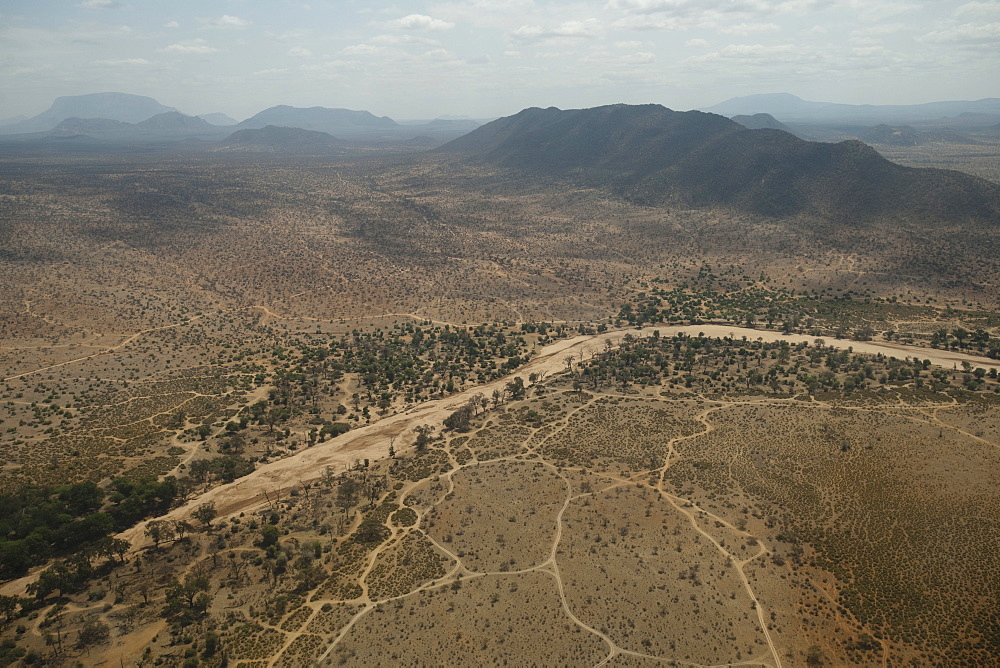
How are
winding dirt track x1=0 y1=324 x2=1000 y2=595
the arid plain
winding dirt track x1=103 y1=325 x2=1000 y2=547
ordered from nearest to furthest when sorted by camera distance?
the arid plain → winding dirt track x1=0 y1=324 x2=1000 y2=595 → winding dirt track x1=103 y1=325 x2=1000 y2=547

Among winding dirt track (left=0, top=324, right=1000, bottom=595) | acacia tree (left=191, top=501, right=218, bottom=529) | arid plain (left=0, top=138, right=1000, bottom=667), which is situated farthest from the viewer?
winding dirt track (left=0, top=324, right=1000, bottom=595)

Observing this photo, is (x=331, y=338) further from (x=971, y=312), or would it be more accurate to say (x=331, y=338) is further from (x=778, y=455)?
(x=971, y=312)

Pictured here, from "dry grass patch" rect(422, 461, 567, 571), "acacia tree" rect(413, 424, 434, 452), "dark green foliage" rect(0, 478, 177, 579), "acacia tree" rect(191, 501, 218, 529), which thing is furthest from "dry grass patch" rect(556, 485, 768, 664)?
A: "dark green foliage" rect(0, 478, 177, 579)

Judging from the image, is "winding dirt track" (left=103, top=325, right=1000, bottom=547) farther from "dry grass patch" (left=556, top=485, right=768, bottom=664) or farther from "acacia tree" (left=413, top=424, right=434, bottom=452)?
"dry grass patch" (left=556, top=485, right=768, bottom=664)

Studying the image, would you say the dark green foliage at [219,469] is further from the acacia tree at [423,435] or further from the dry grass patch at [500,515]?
the dry grass patch at [500,515]

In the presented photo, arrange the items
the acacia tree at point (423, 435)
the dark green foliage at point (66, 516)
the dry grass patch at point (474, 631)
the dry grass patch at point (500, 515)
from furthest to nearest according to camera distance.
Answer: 1. the acacia tree at point (423, 435)
2. the dry grass patch at point (500, 515)
3. the dark green foliage at point (66, 516)
4. the dry grass patch at point (474, 631)

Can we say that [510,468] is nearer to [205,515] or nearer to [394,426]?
[394,426]

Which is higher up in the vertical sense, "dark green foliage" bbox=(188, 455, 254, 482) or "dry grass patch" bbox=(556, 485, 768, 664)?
"dry grass patch" bbox=(556, 485, 768, 664)

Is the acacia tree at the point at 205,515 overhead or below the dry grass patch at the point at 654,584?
below

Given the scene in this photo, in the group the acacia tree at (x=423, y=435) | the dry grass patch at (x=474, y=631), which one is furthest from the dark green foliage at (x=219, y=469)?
the dry grass patch at (x=474, y=631)

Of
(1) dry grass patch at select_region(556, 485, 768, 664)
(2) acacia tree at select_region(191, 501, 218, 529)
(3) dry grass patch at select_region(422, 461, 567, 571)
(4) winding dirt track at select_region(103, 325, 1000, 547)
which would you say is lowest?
(4) winding dirt track at select_region(103, 325, 1000, 547)

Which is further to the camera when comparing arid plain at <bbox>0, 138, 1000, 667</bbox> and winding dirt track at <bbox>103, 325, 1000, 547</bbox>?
winding dirt track at <bbox>103, 325, 1000, 547</bbox>
